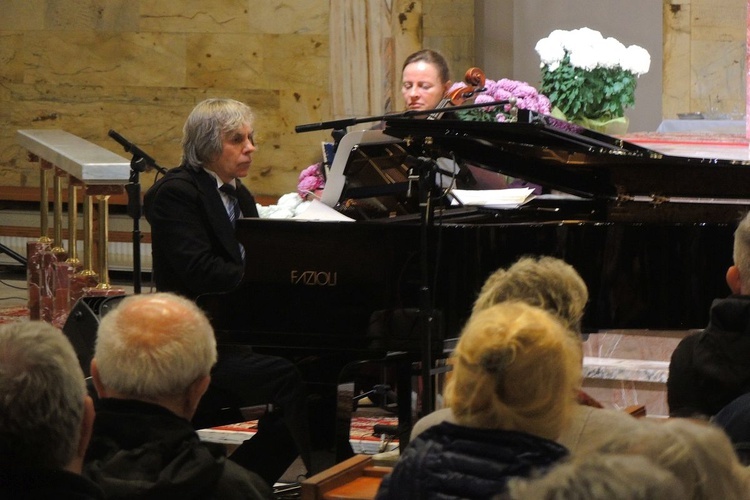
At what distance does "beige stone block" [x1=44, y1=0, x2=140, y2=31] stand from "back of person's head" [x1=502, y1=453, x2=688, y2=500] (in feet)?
27.5

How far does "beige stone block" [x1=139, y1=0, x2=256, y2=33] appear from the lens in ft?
30.0

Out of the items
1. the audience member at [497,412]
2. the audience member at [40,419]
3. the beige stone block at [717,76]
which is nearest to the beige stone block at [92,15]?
the beige stone block at [717,76]

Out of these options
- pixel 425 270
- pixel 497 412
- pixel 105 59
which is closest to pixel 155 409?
pixel 497 412

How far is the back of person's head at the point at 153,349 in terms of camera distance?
2.43 m

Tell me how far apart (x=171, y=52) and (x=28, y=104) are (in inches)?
44.8

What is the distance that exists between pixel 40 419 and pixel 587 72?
410cm

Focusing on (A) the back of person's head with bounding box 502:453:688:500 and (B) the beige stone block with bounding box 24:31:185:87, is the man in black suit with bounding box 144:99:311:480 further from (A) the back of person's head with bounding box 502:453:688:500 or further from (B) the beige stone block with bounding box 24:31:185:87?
(B) the beige stone block with bounding box 24:31:185:87

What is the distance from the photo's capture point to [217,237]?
4.51 metres

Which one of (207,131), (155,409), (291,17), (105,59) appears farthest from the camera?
(105,59)

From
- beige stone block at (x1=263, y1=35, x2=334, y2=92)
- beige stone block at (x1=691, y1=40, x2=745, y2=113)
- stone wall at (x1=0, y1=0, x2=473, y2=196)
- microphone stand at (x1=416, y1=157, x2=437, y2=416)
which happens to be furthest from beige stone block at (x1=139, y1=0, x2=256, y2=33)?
microphone stand at (x1=416, y1=157, x2=437, y2=416)

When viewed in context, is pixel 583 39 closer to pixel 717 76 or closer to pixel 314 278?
pixel 314 278

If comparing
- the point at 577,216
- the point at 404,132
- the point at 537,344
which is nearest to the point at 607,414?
the point at 537,344

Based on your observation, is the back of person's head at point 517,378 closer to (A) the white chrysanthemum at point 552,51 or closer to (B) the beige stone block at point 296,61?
(A) the white chrysanthemum at point 552,51

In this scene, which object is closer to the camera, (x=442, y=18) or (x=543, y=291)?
(x=543, y=291)
